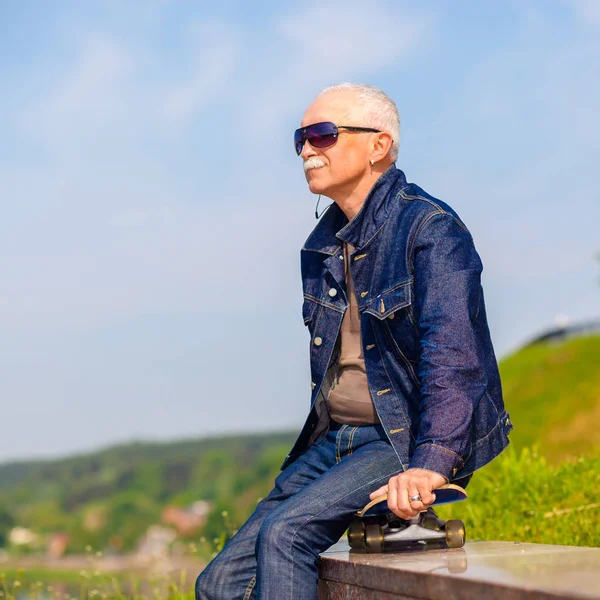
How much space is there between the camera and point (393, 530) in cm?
373

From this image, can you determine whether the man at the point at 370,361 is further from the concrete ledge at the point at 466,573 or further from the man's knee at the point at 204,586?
the concrete ledge at the point at 466,573

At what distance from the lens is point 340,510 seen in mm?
3639

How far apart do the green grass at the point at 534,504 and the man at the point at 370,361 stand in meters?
3.16

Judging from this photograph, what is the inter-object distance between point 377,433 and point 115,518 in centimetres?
7893

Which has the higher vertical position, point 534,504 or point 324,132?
point 324,132

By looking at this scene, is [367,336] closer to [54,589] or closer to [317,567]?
[317,567]

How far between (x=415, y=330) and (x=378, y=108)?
3.37ft

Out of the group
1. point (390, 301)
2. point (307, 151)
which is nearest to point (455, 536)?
point (390, 301)

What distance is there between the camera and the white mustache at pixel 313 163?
4012mm

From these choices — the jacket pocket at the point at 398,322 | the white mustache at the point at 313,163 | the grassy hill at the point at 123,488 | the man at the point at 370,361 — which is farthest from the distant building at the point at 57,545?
the jacket pocket at the point at 398,322

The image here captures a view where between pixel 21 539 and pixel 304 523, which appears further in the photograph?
pixel 21 539

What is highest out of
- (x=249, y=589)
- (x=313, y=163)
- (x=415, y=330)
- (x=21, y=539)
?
(x=313, y=163)

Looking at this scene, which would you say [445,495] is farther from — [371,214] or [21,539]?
[21,539]

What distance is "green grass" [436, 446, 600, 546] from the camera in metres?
6.71
